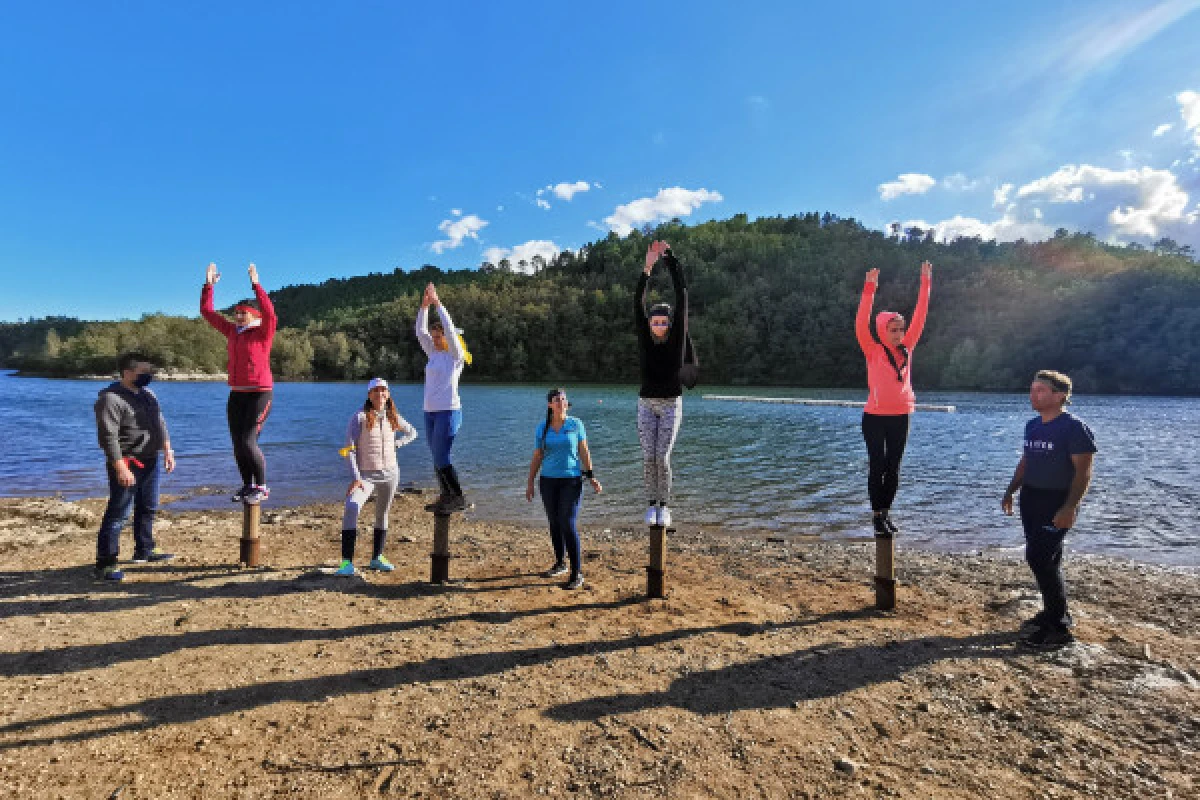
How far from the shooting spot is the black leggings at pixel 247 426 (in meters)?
6.93

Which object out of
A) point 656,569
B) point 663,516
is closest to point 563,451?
point 663,516

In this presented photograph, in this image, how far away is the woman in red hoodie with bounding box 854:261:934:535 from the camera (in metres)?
6.05

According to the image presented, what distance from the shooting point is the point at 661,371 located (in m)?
5.95

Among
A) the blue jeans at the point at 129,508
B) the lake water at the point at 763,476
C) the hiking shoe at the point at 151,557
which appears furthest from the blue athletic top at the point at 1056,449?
the hiking shoe at the point at 151,557

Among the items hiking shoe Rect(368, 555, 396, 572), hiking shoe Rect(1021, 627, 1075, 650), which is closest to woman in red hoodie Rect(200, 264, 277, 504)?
hiking shoe Rect(368, 555, 396, 572)

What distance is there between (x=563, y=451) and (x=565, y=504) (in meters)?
0.64

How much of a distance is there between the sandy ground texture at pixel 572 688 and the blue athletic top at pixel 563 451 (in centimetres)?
146

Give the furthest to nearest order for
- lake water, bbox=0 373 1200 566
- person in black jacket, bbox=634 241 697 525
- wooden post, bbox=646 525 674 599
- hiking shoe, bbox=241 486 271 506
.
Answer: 1. lake water, bbox=0 373 1200 566
2. hiking shoe, bbox=241 486 271 506
3. wooden post, bbox=646 525 674 599
4. person in black jacket, bbox=634 241 697 525

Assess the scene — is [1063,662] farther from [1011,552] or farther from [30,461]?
[30,461]

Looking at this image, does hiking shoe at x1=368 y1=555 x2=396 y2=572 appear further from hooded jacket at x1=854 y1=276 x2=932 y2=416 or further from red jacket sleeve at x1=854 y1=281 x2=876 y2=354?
red jacket sleeve at x1=854 y1=281 x2=876 y2=354

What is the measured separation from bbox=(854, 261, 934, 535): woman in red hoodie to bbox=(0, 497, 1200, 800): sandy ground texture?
55.7 inches

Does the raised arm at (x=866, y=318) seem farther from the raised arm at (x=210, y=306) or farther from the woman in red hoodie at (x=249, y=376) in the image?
the raised arm at (x=210, y=306)

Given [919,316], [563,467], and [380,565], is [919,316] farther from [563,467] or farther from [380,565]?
[380,565]

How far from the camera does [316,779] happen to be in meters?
3.28
